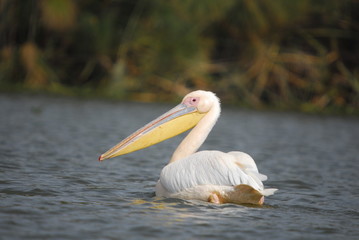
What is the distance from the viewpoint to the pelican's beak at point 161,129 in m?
5.63

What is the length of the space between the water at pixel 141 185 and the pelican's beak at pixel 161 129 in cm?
38

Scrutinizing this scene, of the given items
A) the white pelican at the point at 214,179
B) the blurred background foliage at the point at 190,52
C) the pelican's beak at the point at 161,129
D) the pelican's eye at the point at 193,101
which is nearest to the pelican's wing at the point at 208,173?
the white pelican at the point at 214,179

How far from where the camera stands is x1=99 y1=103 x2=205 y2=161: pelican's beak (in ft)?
18.5

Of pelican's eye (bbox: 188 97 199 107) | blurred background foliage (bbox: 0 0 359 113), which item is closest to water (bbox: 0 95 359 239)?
pelican's eye (bbox: 188 97 199 107)

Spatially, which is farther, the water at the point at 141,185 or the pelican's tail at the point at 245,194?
the pelican's tail at the point at 245,194

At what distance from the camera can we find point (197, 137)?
5664 millimetres

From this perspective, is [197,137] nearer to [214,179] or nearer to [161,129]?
[161,129]

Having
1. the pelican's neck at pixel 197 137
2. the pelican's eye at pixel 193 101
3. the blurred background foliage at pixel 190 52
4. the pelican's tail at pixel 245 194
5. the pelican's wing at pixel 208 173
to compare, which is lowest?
the pelican's tail at pixel 245 194

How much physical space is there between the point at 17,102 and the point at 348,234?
1004 centimetres

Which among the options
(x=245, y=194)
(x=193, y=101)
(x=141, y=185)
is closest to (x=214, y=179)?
(x=245, y=194)

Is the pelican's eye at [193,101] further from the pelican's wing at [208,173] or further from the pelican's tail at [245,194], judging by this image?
the pelican's tail at [245,194]

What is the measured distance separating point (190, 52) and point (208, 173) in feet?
38.3

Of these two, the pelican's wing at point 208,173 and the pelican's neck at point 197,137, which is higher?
the pelican's neck at point 197,137

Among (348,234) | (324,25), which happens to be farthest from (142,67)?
(348,234)
